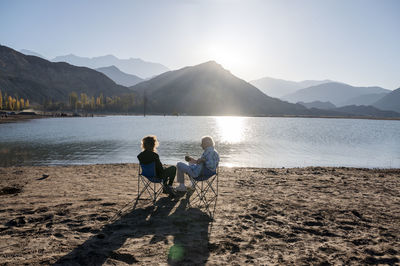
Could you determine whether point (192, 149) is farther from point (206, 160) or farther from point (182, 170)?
point (206, 160)

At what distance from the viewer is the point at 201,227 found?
6309mm

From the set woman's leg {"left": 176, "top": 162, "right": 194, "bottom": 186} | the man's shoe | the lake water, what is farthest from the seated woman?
the lake water

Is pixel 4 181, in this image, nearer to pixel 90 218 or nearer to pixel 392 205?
pixel 90 218

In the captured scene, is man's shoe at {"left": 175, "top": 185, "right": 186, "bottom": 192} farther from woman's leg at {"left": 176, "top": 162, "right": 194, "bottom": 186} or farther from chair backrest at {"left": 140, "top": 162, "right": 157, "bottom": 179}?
chair backrest at {"left": 140, "top": 162, "right": 157, "bottom": 179}

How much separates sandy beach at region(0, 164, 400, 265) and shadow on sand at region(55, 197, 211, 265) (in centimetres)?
2

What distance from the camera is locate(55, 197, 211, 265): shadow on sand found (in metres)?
4.72

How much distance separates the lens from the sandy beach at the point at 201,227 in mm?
4840

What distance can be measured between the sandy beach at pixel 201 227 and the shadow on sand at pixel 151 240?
0.02m

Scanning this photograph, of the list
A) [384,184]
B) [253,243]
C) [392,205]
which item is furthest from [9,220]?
[384,184]

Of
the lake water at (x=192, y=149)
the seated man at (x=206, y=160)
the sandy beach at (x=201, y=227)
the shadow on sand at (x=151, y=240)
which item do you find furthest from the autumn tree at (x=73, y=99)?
the shadow on sand at (x=151, y=240)

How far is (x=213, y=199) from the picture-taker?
862 cm

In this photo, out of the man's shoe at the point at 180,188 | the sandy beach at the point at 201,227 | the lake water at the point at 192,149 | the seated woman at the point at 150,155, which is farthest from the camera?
the lake water at the point at 192,149

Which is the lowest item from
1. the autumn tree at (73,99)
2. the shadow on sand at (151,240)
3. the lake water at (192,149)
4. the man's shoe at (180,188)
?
the lake water at (192,149)

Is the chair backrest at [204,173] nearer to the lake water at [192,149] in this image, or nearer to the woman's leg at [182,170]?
the woman's leg at [182,170]
